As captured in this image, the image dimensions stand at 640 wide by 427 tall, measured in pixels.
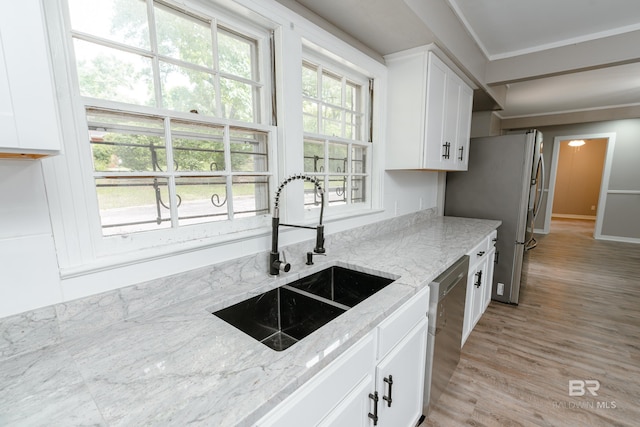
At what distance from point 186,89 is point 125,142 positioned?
0.33 m

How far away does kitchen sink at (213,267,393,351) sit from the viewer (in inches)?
45.0

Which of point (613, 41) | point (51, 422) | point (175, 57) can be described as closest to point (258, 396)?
point (51, 422)

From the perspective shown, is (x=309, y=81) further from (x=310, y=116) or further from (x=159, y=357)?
(x=159, y=357)

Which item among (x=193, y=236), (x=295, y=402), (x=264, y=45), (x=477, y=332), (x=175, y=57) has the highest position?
(x=264, y=45)

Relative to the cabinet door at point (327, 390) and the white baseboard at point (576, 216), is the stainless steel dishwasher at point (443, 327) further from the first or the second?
the white baseboard at point (576, 216)

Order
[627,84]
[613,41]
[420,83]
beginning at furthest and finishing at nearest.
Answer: [627,84] → [613,41] → [420,83]

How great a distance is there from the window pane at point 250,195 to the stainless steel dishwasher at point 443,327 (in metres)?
0.96

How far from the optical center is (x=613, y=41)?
2256mm

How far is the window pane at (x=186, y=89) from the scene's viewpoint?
109 cm

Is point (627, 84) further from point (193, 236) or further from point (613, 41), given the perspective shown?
point (193, 236)

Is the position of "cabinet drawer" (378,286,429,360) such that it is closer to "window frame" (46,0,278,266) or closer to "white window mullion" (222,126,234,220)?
"window frame" (46,0,278,266)

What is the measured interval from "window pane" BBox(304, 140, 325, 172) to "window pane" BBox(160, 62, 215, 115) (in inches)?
24.6

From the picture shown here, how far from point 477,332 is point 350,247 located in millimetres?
1498

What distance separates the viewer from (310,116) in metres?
1.69
